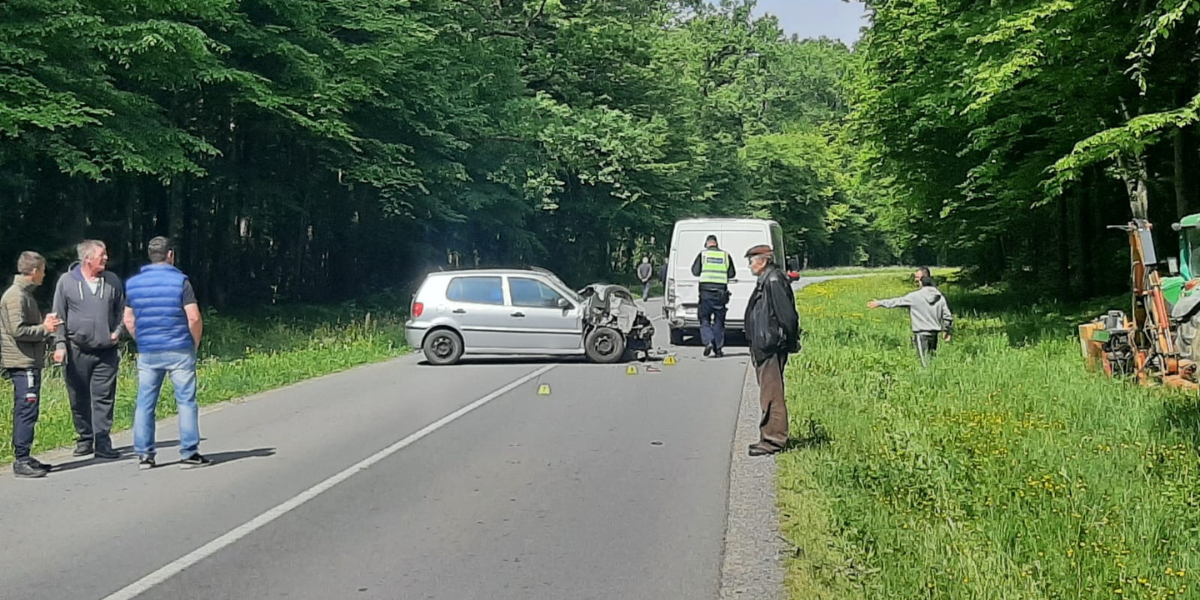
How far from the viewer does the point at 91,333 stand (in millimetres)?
10695

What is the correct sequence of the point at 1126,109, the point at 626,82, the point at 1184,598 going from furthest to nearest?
the point at 626,82, the point at 1126,109, the point at 1184,598

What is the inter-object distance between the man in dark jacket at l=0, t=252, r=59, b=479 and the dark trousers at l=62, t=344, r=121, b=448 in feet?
1.63

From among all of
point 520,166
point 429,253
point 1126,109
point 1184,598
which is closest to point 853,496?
point 1184,598

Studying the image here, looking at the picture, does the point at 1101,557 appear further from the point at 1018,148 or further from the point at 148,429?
the point at 1018,148

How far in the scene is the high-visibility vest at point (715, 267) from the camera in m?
20.2

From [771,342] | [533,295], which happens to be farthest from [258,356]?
[771,342]

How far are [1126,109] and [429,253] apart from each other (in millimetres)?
27719

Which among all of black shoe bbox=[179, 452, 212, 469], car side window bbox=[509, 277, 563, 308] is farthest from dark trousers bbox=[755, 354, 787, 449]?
car side window bbox=[509, 277, 563, 308]

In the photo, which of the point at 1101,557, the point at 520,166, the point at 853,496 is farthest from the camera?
the point at 520,166

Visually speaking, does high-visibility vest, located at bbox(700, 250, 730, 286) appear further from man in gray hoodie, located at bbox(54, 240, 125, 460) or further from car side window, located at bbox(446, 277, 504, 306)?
man in gray hoodie, located at bbox(54, 240, 125, 460)

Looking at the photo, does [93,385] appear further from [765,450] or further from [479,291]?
[479,291]

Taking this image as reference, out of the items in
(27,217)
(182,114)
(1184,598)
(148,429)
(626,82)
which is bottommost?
(1184,598)

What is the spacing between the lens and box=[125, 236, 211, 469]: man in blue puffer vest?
1023 cm

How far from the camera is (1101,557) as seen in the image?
6664 millimetres
